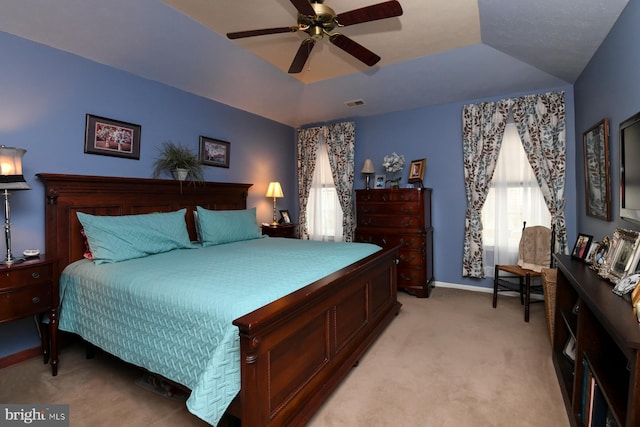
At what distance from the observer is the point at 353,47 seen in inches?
96.0

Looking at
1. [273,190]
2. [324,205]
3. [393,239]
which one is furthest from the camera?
[324,205]

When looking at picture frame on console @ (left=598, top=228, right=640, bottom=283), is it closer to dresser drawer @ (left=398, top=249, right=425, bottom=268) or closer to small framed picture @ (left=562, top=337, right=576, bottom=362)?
small framed picture @ (left=562, top=337, right=576, bottom=362)

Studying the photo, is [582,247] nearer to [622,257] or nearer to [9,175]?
[622,257]

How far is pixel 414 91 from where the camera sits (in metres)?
4.12

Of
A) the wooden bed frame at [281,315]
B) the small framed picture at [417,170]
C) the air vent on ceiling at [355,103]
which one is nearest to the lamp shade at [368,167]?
the small framed picture at [417,170]

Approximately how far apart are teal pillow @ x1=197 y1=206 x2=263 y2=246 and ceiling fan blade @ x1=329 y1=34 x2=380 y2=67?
208 centimetres

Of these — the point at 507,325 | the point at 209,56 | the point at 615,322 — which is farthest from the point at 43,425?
the point at 507,325

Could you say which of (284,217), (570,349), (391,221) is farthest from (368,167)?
(570,349)

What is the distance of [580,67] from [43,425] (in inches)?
196

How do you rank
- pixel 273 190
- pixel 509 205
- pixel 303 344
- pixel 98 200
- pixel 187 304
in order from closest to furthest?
pixel 187 304
pixel 303 344
pixel 98 200
pixel 509 205
pixel 273 190

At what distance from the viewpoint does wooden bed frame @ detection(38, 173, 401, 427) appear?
1378mm

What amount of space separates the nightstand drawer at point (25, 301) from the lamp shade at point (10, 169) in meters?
0.69

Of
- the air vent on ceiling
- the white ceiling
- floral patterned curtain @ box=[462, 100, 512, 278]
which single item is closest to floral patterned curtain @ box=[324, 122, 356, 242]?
the air vent on ceiling

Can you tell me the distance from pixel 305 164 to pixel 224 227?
2.32m
